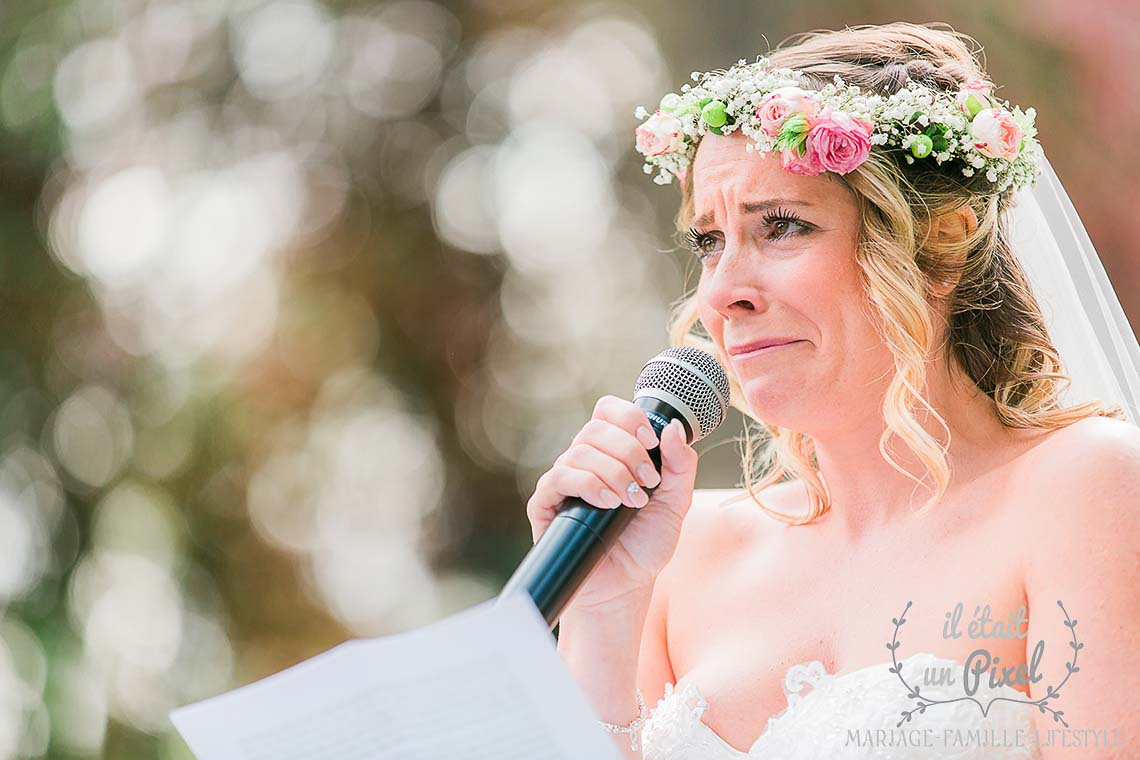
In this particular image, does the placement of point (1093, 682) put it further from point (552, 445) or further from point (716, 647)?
point (552, 445)

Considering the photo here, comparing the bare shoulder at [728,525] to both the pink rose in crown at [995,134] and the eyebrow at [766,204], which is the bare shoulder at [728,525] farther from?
the pink rose in crown at [995,134]

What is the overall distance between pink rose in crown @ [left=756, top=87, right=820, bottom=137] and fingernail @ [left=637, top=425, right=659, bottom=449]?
653 millimetres

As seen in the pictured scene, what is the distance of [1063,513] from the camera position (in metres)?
1.76

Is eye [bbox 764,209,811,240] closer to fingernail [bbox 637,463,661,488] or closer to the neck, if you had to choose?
the neck

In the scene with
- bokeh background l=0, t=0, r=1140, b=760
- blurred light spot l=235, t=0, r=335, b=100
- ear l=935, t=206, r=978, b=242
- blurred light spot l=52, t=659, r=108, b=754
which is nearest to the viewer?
ear l=935, t=206, r=978, b=242

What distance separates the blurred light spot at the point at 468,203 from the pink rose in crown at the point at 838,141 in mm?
3633

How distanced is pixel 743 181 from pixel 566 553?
85 cm

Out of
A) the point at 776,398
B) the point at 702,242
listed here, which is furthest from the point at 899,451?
the point at 702,242

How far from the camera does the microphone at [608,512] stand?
4.87 feet

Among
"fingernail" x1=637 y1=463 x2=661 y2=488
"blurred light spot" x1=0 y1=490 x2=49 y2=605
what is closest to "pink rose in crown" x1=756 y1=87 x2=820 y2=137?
"fingernail" x1=637 y1=463 x2=661 y2=488

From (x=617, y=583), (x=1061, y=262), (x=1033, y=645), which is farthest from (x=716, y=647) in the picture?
(x=1061, y=262)

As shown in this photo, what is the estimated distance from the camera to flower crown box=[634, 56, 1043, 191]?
6.58ft

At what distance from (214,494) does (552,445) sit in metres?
1.51

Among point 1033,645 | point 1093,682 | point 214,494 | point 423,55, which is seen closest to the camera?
point 1093,682
